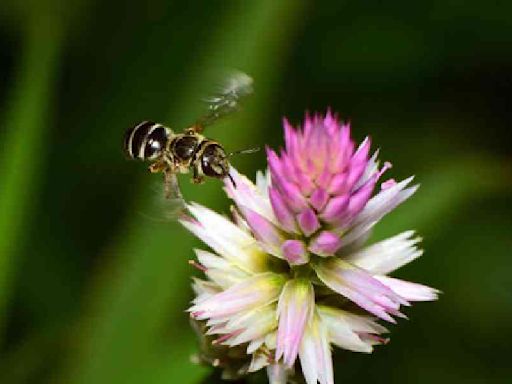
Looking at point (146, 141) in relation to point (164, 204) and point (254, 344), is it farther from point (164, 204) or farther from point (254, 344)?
point (254, 344)

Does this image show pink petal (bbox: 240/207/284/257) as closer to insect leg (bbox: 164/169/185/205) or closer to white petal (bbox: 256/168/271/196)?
white petal (bbox: 256/168/271/196)

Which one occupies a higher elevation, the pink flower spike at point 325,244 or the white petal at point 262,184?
the white petal at point 262,184

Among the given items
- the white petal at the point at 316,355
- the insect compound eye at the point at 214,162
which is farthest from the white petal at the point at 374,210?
the insect compound eye at the point at 214,162

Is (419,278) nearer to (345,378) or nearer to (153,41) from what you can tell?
(345,378)

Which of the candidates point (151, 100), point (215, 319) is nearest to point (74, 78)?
point (151, 100)

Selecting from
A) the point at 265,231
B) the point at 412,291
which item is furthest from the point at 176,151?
the point at 412,291

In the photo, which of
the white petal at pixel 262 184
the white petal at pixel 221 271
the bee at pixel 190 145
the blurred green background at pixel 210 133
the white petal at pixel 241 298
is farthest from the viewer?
→ the blurred green background at pixel 210 133

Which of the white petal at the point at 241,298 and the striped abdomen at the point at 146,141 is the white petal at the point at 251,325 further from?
the striped abdomen at the point at 146,141
